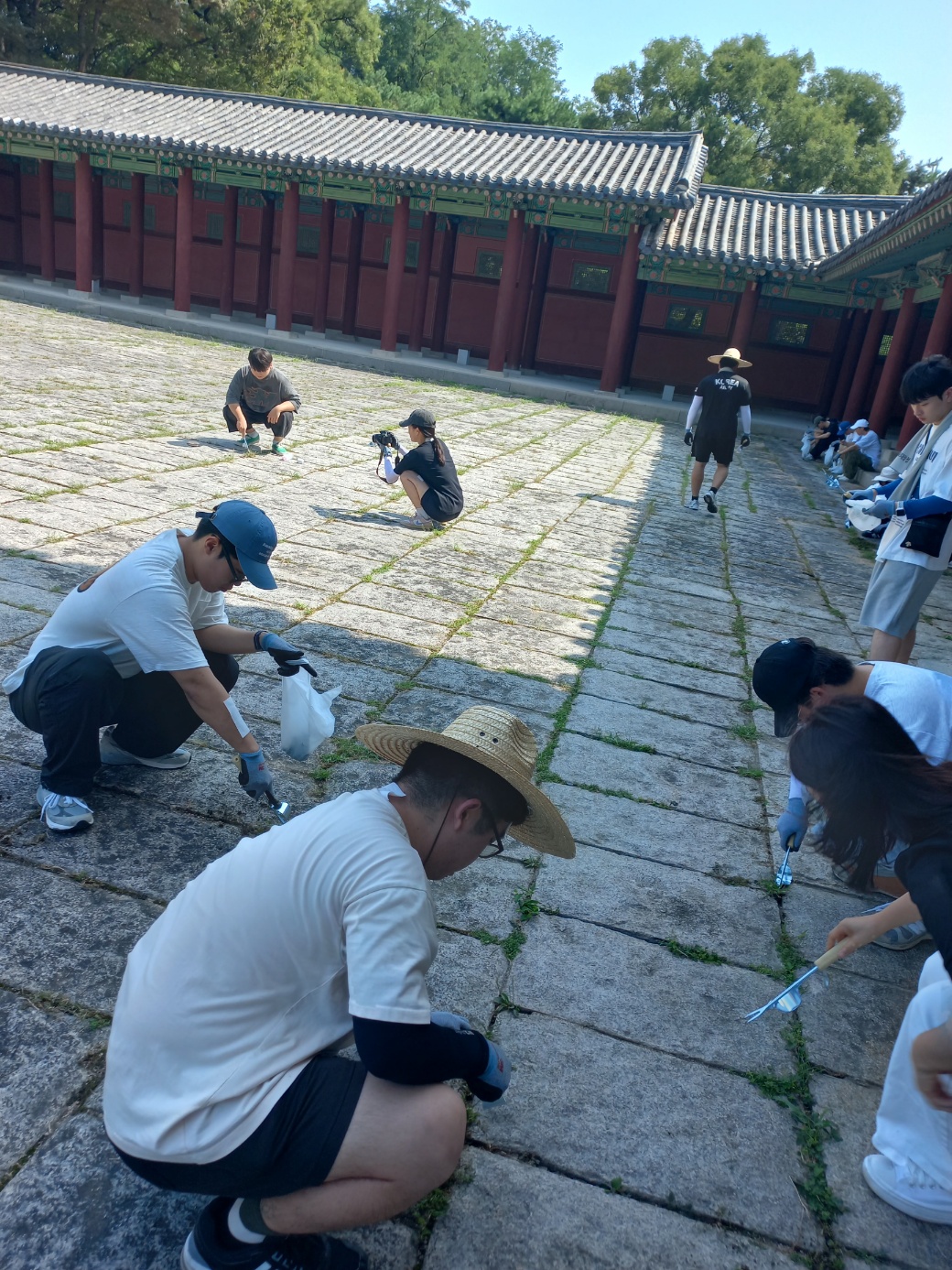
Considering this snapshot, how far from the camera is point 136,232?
2089 cm

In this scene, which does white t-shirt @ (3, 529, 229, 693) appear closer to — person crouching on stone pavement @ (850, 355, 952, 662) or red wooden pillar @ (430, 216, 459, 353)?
person crouching on stone pavement @ (850, 355, 952, 662)

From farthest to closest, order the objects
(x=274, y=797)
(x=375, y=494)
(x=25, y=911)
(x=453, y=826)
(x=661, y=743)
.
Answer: (x=375, y=494) → (x=661, y=743) → (x=274, y=797) → (x=25, y=911) → (x=453, y=826)

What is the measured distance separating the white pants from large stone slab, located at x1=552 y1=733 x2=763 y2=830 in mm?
1514

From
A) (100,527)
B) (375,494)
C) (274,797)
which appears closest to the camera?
(274,797)

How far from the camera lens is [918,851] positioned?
1.90 meters

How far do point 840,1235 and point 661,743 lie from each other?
2.35m

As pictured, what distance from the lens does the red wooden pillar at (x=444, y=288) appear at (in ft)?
62.0

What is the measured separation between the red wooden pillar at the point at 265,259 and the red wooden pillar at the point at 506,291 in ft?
17.7

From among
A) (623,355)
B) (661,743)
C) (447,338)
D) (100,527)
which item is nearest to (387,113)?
(447,338)

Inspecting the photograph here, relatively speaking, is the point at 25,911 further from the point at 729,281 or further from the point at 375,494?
the point at 729,281

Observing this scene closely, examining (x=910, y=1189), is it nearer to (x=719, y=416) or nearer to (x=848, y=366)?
(x=719, y=416)

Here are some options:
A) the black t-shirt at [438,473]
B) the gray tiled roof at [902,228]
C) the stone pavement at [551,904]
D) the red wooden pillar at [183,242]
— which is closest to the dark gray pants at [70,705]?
the stone pavement at [551,904]

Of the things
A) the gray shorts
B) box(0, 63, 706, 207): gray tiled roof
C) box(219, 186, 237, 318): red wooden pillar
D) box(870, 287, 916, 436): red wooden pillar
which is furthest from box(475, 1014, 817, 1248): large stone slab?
box(219, 186, 237, 318): red wooden pillar

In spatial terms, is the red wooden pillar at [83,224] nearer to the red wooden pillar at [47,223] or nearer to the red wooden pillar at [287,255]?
the red wooden pillar at [47,223]
